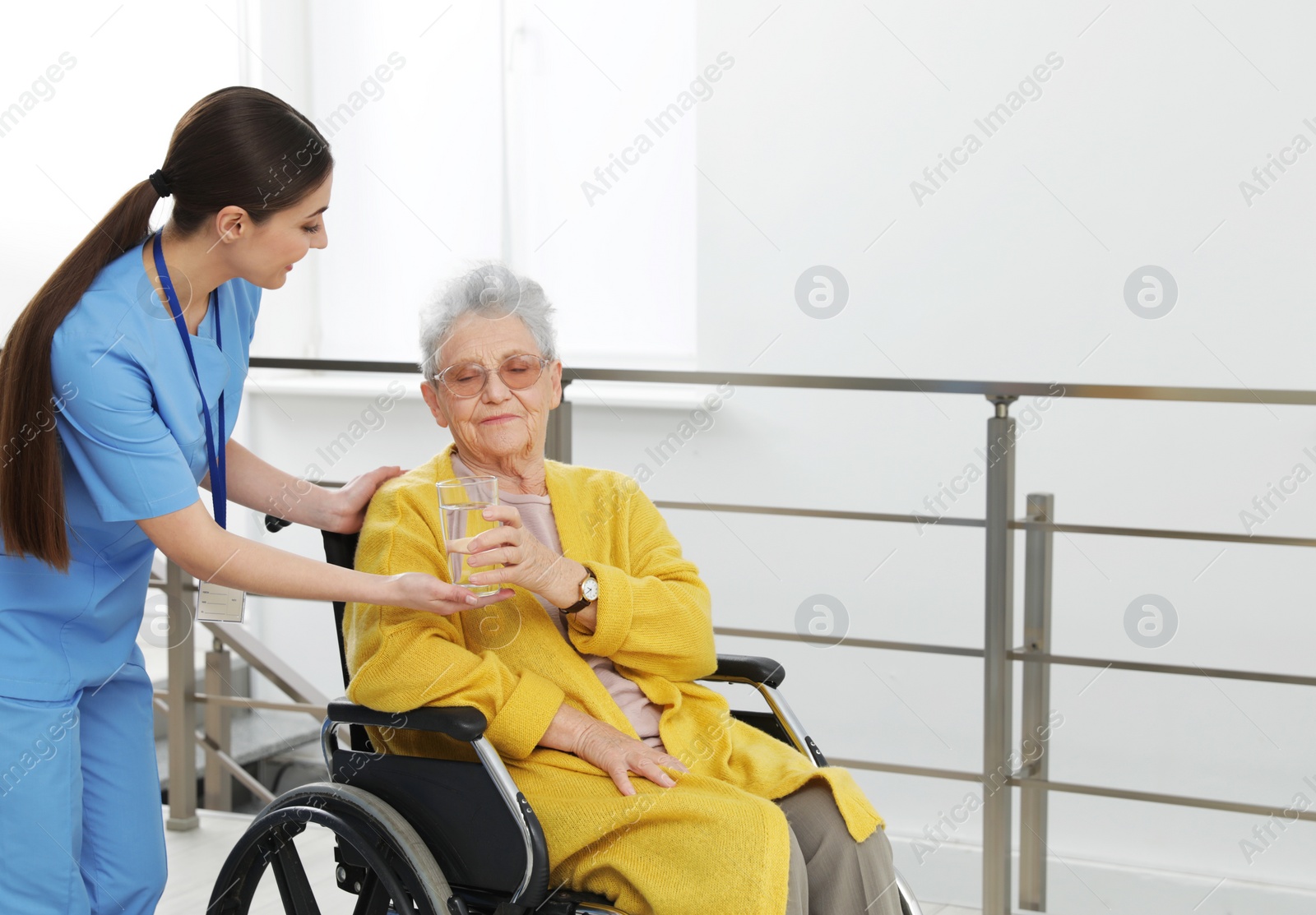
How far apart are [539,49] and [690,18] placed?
0.55 meters

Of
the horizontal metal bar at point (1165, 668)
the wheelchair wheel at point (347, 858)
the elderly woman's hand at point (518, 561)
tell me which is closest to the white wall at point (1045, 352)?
the horizontal metal bar at point (1165, 668)

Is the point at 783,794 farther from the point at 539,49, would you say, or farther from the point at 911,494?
the point at 539,49

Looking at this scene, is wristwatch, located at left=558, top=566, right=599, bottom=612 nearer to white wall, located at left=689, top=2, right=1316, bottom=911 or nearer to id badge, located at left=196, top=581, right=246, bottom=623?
id badge, located at left=196, top=581, right=246, bottom=623

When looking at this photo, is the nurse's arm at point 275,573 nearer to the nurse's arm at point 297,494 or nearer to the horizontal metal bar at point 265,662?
the nurse's arm at point 297,494

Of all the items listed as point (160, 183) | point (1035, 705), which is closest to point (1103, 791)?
point (1035, 705)

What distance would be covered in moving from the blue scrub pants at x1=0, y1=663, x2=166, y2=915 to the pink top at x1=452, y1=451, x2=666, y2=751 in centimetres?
48

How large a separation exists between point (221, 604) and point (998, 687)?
51.8 inches

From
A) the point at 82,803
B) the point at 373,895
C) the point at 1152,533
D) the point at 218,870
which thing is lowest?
the point at 218,870

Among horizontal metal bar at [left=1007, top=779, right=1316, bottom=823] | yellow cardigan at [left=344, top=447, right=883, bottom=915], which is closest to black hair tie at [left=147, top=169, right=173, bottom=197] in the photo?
yellow cardigan at [left=344, top=447, right=883, bottom=915]

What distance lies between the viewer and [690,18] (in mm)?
4000

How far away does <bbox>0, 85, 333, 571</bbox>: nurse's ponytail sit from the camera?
1273mm

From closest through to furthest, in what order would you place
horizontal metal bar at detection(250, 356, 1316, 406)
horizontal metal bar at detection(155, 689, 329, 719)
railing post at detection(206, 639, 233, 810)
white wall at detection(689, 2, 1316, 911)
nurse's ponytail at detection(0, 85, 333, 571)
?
nurse's ponytail at detection(0, 85, 333, 571) < horizontal metal bar at detection(250, 356, 1316, 406) < horizontal metal bar at detection(155, 689, 329, 719) < railing post at detection(206, 639, 233, 810) < white wall at detection(689, 2, 1316, 911)

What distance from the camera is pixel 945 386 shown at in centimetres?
205

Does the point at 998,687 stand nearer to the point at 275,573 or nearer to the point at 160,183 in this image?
the point at 275,573
